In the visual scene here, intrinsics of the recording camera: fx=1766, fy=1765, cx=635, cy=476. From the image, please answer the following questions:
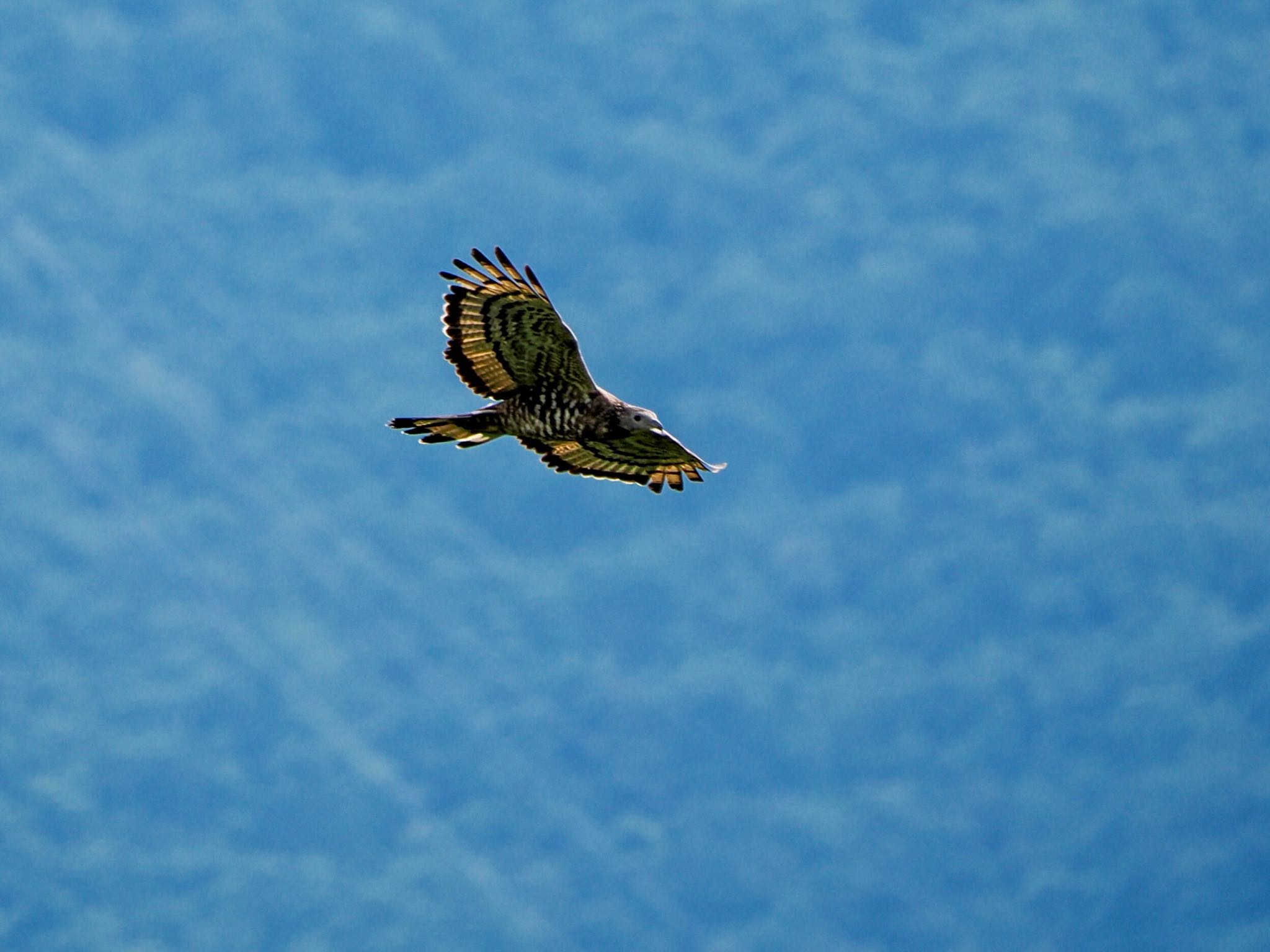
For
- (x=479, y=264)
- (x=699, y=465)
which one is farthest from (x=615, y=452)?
(x=479, y=264)

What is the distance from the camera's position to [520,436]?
15734 millimetres

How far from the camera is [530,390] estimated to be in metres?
15.3

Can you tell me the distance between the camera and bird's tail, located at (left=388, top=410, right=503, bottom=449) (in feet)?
50.2

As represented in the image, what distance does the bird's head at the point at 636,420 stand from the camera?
15039 mm

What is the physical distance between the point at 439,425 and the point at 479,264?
64.1 inches

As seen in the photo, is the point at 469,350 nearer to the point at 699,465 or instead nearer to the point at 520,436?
the point at 520,436

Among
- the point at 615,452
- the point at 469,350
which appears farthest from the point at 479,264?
the point at 615,452

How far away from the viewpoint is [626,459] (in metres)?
16.0

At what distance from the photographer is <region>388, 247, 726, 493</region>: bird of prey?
579 inches

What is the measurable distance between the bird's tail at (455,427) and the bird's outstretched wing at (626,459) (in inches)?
16.3

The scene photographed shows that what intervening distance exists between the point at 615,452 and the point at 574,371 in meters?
1.12

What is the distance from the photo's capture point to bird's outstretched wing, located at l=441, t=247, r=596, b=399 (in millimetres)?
14609

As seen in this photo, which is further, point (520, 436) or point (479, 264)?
point (520, 436)

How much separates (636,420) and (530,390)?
3.23 feet
